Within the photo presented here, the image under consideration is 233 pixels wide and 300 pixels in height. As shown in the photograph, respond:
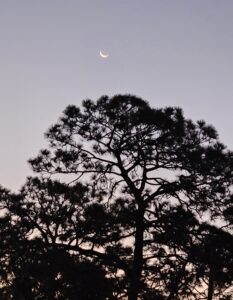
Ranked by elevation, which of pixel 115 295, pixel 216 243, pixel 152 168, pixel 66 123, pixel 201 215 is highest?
pixel 66 123

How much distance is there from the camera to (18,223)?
11.1m

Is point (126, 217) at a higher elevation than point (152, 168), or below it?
below

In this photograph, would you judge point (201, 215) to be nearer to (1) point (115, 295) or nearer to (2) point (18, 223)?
(1) point (115, 295)

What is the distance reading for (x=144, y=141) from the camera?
34.9 feet

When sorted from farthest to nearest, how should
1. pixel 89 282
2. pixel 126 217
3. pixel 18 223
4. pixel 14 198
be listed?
pixel 14 198 < pixel 18 223 < pixel 126 217 < pixel 89 282

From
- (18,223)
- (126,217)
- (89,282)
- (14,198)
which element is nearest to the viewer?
(89,282)

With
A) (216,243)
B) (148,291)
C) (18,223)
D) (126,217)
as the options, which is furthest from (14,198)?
(216,243)

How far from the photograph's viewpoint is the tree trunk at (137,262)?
32.8 feet

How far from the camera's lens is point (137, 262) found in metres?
10.2

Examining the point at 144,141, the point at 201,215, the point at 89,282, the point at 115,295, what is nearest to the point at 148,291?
the point at 115,295

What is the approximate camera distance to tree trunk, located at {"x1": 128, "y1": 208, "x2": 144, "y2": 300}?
999 cm

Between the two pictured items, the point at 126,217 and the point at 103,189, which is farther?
the point at 103,189

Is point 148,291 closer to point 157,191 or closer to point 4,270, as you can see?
point 157,191

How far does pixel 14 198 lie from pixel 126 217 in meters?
3.51
